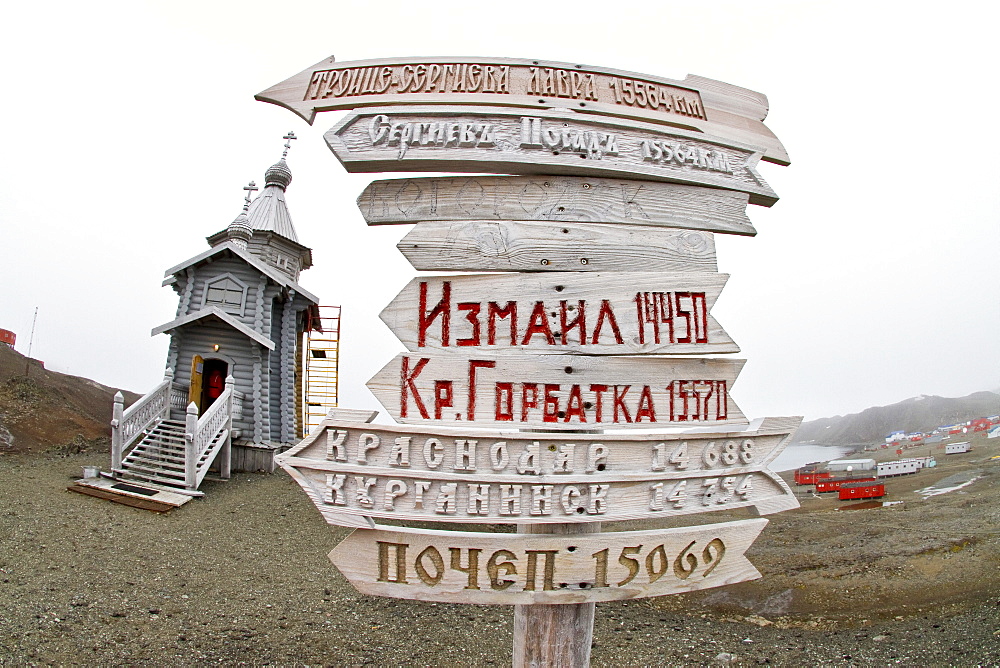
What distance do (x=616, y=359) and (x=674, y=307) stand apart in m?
0.47

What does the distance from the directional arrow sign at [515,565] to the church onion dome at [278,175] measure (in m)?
23.4

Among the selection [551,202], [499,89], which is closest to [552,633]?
[551,202]

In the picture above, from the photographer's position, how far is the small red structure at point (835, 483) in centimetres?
1117

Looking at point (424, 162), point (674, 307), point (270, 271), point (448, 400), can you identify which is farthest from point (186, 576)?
point (270, 271)

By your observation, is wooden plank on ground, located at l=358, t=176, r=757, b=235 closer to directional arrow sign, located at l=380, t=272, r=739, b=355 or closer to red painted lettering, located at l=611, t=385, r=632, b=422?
directional arrow sign, located at l=380, t=272, r=739, b=355

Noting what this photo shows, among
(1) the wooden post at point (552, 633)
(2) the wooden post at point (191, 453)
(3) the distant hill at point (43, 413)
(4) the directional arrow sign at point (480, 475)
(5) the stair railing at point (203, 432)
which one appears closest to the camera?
(4) the directional arrow sign at point (480, 475)

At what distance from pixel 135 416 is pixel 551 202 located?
1428cm

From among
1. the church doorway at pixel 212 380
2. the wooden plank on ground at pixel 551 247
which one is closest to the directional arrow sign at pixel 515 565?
the wooden plank on ground at pixel 551 247

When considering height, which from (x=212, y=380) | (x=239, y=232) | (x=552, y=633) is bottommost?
(x=552, y=633)

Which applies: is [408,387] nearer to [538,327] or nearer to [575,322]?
[538,327]

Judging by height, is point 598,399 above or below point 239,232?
below

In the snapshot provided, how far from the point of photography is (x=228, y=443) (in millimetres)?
13438

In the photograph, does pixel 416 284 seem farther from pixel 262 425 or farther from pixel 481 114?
pixel 262 425

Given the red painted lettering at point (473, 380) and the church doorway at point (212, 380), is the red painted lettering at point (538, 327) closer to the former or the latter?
the red painted lettering at point (473, 380)
